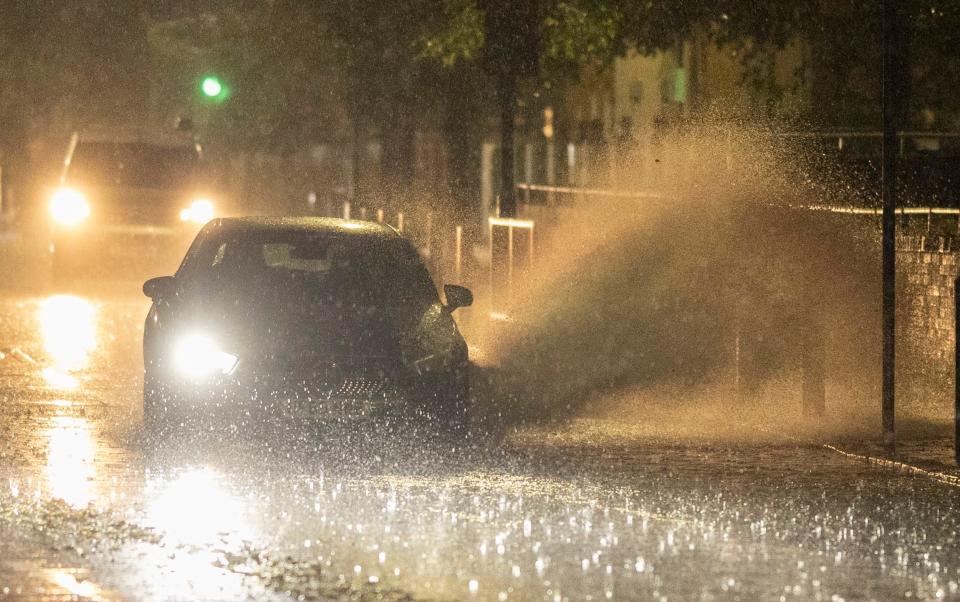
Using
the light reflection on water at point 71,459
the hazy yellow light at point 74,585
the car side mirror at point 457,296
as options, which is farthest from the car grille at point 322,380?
the hazy yellow light at point 74,585

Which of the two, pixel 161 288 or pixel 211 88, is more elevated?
pixel 211 88

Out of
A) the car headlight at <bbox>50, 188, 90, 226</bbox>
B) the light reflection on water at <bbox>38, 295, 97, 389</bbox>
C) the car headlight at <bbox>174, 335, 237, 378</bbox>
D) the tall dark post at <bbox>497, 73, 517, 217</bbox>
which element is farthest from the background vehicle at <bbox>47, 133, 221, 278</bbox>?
the car headlight at <bbox>174, 335, 237, 378</bbox>

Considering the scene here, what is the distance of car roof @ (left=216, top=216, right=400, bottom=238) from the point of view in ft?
43.1

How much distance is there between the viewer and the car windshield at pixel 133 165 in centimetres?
2762

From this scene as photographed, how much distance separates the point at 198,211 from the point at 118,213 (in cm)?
110

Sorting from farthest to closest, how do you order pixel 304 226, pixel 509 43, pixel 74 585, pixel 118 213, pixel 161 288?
1. pixel 118 213
2. pixel 509 43
3. pixel 304 226
4. pixel 161 288
5. pixel 74 585

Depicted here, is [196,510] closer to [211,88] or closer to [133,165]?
[133,165]

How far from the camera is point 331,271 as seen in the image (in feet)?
42.2

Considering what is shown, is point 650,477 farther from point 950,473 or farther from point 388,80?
point 388,80

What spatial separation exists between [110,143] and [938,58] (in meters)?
11.5

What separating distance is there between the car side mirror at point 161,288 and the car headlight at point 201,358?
0.80 meters

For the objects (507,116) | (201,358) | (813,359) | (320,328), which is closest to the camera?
(201,358)

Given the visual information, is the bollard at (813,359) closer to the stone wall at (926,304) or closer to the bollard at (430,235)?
the stone wall at (926,304)

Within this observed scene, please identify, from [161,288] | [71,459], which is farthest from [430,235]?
[71,459]
